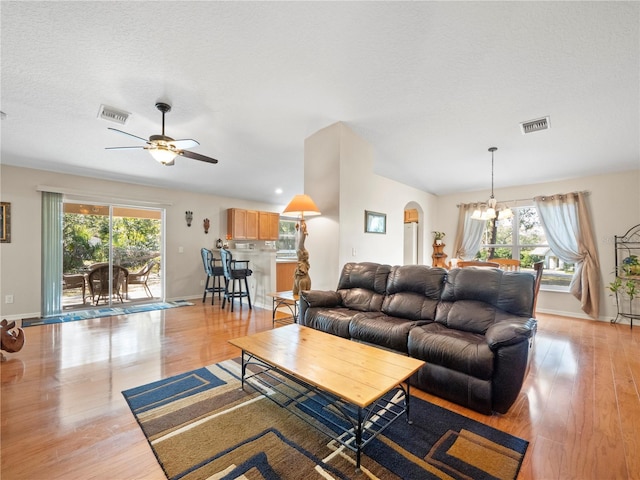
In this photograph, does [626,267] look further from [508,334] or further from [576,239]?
[508,334]

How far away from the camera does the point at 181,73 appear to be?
8.87 feet

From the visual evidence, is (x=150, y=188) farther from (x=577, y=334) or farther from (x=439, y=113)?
(x=577, y=334)

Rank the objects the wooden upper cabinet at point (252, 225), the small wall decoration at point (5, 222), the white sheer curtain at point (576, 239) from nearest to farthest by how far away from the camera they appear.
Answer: the small wall decoration at point (5, 222)
the white sheer curtain at point (576, 239)
the wooden upper cabinet at point (252, 225)

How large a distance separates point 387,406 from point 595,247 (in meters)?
5.07

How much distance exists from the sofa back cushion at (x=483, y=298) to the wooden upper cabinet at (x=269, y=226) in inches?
210

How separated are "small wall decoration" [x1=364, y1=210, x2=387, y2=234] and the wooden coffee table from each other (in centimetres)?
231

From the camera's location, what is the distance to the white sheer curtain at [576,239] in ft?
15.3

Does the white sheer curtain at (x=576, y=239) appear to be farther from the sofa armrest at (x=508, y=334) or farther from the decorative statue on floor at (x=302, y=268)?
the decorative statue on floor at (x=302, y=268)

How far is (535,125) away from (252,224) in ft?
19.2

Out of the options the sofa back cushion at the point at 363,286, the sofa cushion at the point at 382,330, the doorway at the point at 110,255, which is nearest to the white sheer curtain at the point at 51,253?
the doorway at the point at 110,255

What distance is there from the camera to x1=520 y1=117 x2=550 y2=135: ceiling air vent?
3355 mm

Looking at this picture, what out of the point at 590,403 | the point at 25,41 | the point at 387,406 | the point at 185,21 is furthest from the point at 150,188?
the point at 590,403

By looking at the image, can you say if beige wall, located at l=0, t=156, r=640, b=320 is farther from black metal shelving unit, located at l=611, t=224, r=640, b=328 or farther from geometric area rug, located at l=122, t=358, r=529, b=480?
geometric area rug, located at l=122, t=358, r=529, b=480

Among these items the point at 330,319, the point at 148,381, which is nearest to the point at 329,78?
the point at 330,319
